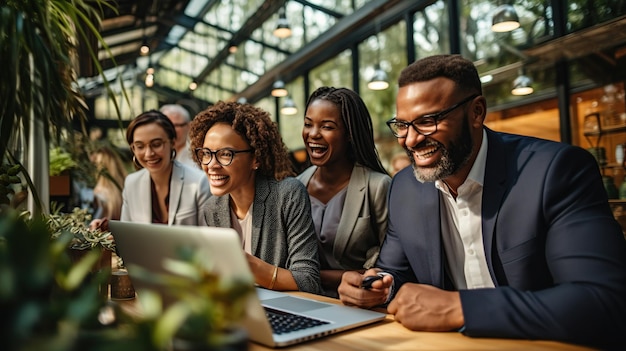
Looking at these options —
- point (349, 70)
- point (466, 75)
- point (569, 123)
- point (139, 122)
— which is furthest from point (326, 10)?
point (466, 75)

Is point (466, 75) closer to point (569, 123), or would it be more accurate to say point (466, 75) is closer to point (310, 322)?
point (310, 322)

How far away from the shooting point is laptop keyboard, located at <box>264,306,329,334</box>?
119 centimetres

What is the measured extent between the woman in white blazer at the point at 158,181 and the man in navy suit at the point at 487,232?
1.34 m

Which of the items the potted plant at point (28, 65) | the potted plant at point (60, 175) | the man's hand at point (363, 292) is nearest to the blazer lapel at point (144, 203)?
the potted plant at point (60, 175)

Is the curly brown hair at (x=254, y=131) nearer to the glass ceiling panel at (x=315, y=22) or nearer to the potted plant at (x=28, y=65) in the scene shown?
the potted plant at (x=28, y=65)

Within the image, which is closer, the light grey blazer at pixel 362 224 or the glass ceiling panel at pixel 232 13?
the light grey blazer at pixel 362 224

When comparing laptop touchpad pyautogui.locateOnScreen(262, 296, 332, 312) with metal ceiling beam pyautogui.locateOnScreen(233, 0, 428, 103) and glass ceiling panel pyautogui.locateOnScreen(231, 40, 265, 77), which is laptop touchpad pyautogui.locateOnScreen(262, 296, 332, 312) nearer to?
metal ceiling beam pyautogui.locateOnScreen(233, 0, 428, 103)

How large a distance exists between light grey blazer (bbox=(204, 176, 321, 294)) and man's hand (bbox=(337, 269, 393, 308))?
480 mm

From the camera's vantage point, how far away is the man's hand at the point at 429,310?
1.20 m

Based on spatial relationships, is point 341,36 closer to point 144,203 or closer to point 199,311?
point 144,203

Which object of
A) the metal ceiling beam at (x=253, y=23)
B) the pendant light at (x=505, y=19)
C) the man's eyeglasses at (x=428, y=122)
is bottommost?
the man's eyeglasses at (x=428, y=122)

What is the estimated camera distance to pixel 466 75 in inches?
66.1

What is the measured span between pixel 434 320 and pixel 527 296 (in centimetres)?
22

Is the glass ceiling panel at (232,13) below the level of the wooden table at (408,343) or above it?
above
